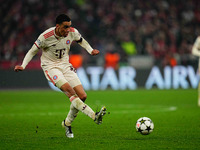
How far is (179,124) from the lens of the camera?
31.5 ft

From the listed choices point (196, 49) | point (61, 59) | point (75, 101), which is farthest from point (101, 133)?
point (196, 49)

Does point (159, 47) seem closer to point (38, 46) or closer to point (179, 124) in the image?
point (179, 124)

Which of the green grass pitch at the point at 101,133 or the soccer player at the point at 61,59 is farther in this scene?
the soccer player at the point at 61,59

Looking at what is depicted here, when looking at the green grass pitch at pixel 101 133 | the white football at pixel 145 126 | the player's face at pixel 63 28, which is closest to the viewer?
the green grass pitch at pixel 101 133

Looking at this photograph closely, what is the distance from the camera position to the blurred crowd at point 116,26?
79.8ft

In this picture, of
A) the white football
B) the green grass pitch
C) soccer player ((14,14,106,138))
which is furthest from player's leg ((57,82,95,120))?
the white football

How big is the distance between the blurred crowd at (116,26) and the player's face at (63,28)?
15425 mm

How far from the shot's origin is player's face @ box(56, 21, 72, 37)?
776cm

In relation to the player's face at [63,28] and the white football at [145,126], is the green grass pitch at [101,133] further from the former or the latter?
the player's face at [63,28]

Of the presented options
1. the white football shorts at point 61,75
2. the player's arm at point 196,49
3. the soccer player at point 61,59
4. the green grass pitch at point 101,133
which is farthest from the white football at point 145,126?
the player's arm at point 196,49

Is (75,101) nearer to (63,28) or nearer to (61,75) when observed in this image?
(61,75)

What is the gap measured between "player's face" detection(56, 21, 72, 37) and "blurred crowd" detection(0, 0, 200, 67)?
15.4 metres

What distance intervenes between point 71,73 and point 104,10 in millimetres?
19861

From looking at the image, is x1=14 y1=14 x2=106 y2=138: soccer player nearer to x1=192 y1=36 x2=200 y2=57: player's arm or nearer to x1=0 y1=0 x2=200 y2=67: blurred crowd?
x1=192 y1=36 x2=200 y2=57: player's arm
